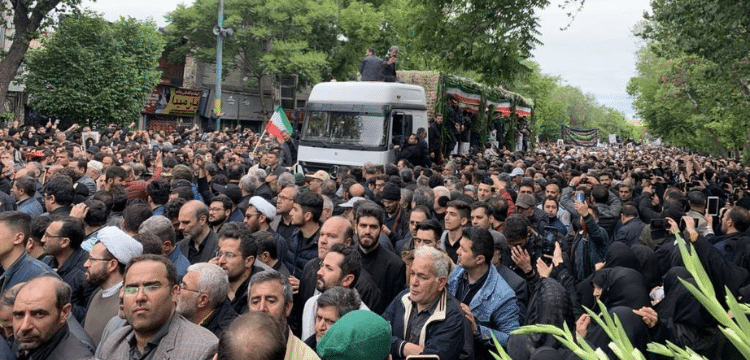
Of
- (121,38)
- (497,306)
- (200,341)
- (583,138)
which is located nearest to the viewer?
(200,341)

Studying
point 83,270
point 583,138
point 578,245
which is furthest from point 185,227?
point 583,138

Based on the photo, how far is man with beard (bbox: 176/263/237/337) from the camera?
178 inches

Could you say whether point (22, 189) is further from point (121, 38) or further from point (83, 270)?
point (121, 38)

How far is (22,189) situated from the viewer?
336 inches

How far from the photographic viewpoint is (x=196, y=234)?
22.4 feet

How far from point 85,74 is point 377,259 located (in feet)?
85.0

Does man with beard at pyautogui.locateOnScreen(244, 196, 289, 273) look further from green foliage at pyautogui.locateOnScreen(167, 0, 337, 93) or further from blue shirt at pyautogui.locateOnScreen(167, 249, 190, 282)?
green foliage at pyautogui.locateOnScreen(167, 0, 337, 93)

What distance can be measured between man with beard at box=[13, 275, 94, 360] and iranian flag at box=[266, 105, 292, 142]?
1381 centimetres

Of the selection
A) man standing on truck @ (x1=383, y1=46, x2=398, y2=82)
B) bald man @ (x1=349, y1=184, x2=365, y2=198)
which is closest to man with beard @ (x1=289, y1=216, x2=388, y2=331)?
bald man @ (x1=349, y1=184, x2=365, y2=198)

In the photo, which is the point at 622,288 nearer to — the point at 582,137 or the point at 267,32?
the point at 267,32

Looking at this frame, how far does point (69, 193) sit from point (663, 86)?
102 feet

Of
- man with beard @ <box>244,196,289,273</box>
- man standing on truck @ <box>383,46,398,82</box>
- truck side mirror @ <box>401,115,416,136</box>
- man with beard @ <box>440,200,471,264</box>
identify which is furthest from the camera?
man standing on truck @ <box>383,46,398,82</box>

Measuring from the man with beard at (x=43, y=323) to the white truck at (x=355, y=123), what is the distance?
11063 mm

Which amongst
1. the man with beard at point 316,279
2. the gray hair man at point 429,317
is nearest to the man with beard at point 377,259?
the man with beard at point 316,279
